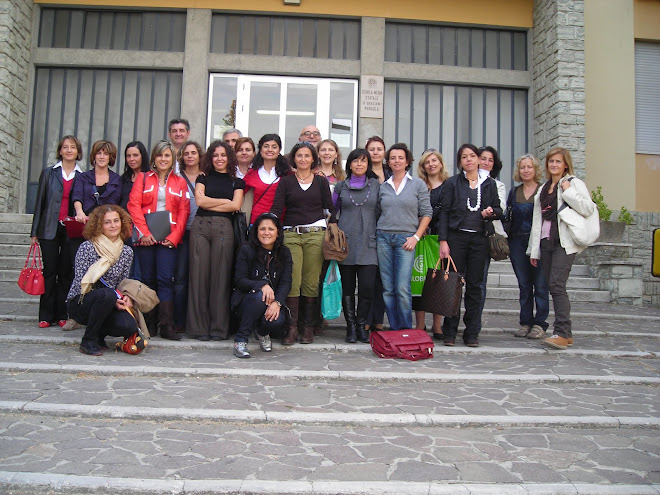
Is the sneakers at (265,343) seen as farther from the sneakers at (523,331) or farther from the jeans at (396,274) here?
the sneakers at (523,331)

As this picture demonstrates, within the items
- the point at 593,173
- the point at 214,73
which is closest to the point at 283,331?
the point at 214,73

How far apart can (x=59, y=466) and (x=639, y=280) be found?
28.8 feet

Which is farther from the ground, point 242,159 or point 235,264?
point 242,159

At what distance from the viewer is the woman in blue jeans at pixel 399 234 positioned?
237 inches

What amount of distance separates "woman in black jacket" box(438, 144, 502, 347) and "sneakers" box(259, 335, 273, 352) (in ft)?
6.03

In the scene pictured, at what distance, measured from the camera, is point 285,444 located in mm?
3688

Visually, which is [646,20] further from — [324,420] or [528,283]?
[324,420]

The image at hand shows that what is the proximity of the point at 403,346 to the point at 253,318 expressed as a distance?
145 centimetres

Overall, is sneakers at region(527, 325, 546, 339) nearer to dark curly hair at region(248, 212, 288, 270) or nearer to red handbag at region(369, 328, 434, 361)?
red handbag at region(369, 328, 434, 361)

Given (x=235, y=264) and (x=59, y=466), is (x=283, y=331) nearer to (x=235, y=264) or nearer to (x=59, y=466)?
(x=235, y=264)

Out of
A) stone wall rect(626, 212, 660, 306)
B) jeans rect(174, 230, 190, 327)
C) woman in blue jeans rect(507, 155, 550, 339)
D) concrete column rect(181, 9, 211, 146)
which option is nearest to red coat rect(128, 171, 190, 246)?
jeans rect(174, 230, 190, 327)

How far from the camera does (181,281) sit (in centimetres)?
616

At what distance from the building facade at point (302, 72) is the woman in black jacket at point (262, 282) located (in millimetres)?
6622

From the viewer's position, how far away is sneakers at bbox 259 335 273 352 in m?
5.75
